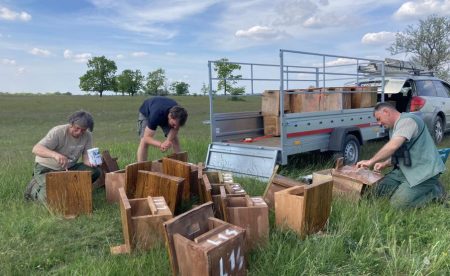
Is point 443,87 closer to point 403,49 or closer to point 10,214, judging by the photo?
point 10,214

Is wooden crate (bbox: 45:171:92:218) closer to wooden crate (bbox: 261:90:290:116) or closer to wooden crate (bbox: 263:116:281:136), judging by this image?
wooden crate (bbox: 261:90:290:116)

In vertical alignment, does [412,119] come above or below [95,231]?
above

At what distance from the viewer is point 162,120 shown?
237 inches

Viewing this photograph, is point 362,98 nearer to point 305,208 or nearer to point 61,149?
point 305,208

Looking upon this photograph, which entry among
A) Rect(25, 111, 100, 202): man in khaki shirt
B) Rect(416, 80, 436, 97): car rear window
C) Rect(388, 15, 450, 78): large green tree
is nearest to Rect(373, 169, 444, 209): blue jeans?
Rect(25, 111, 100, 202): man in khaki shirt

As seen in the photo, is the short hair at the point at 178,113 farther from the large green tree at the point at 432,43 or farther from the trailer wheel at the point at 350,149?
the large green tree at the point at 432,43

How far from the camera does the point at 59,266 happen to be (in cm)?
322

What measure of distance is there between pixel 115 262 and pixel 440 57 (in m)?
27.1

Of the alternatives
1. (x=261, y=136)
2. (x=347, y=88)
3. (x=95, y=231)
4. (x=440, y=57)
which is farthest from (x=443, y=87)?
(x=440, y=57)

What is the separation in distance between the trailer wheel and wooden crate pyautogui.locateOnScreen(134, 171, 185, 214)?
370cm

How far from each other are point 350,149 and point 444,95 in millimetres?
4593

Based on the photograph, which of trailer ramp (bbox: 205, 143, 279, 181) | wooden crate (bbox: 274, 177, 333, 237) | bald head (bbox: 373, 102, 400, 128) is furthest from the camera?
trailer ramp (bbox: 205, 143, 279, 181)

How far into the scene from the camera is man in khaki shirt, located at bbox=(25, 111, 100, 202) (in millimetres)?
4779

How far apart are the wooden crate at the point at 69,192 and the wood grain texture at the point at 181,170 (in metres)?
0.84
